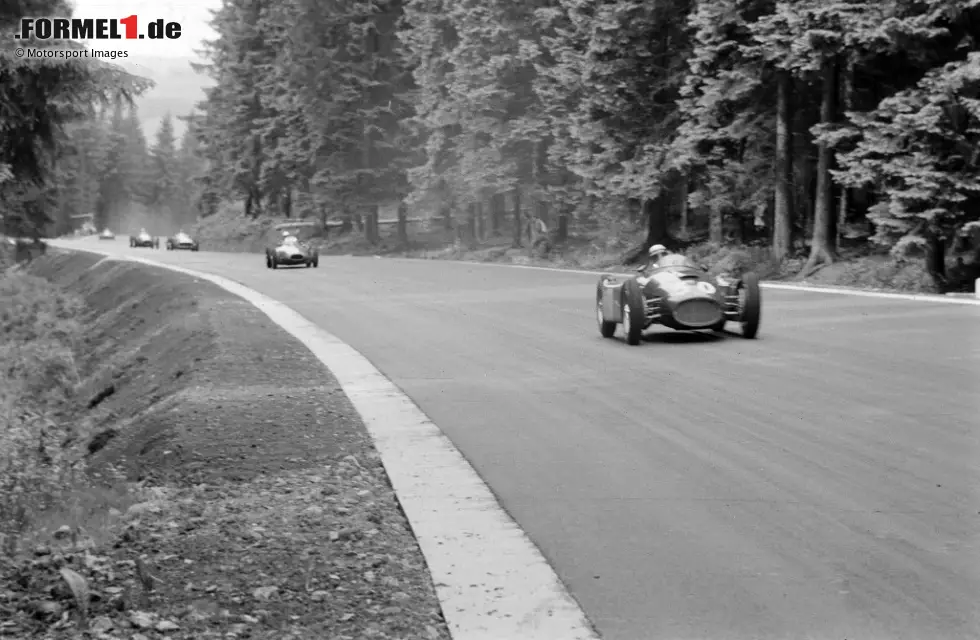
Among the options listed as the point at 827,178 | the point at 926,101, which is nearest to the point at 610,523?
the point at 926,101

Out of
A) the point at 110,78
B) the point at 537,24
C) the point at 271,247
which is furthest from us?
the point at 537,24

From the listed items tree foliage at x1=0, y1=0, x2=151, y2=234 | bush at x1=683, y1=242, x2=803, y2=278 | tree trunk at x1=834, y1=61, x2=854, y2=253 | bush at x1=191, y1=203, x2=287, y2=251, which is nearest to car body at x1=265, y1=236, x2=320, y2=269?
bush at x1=683, y1=242, x2=803, y2=278

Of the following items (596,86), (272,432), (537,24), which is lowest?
(272,432)

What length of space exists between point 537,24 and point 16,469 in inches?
1567

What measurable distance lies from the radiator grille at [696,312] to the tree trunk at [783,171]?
17.1 m

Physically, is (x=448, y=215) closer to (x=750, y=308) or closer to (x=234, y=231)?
(x=234, y=231)

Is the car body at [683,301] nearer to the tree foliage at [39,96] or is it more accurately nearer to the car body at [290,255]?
the tree foliage at [39,96]

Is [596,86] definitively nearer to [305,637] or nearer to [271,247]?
[271,247]

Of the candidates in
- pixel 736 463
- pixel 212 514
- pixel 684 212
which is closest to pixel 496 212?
pixel 684 212

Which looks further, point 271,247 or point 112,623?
point 271,247

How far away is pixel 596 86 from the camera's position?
39688 millimetres

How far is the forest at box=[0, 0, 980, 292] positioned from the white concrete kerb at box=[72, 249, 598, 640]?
1325 cm

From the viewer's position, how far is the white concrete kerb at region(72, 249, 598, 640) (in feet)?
17.3

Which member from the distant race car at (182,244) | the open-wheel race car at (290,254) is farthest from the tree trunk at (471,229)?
the distant race car at (182,244)
